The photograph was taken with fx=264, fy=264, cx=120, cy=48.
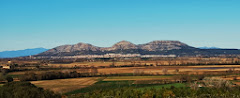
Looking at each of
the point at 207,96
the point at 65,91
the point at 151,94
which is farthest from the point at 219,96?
the point at 65,91

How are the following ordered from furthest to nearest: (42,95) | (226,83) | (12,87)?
(226,83), (12,87), (42,95)

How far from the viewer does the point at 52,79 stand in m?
93.7

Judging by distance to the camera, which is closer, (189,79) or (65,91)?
(65,91)

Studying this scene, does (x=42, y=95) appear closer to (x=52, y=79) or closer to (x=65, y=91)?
(x=65, y=91)

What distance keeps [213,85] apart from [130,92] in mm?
25101

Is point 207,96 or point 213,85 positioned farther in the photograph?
point 213,85

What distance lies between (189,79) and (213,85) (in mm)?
16949

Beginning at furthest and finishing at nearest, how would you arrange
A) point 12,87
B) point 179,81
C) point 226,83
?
point 179,81
point 226,83
point 12,87

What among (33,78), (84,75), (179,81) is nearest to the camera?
(179,81)

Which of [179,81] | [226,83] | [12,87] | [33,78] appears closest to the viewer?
[12,87]

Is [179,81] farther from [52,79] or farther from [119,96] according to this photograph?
[52,79]

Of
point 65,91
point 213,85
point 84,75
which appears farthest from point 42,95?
point 84,75

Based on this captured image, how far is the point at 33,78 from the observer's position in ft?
301

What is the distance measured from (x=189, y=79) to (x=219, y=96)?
111ft
